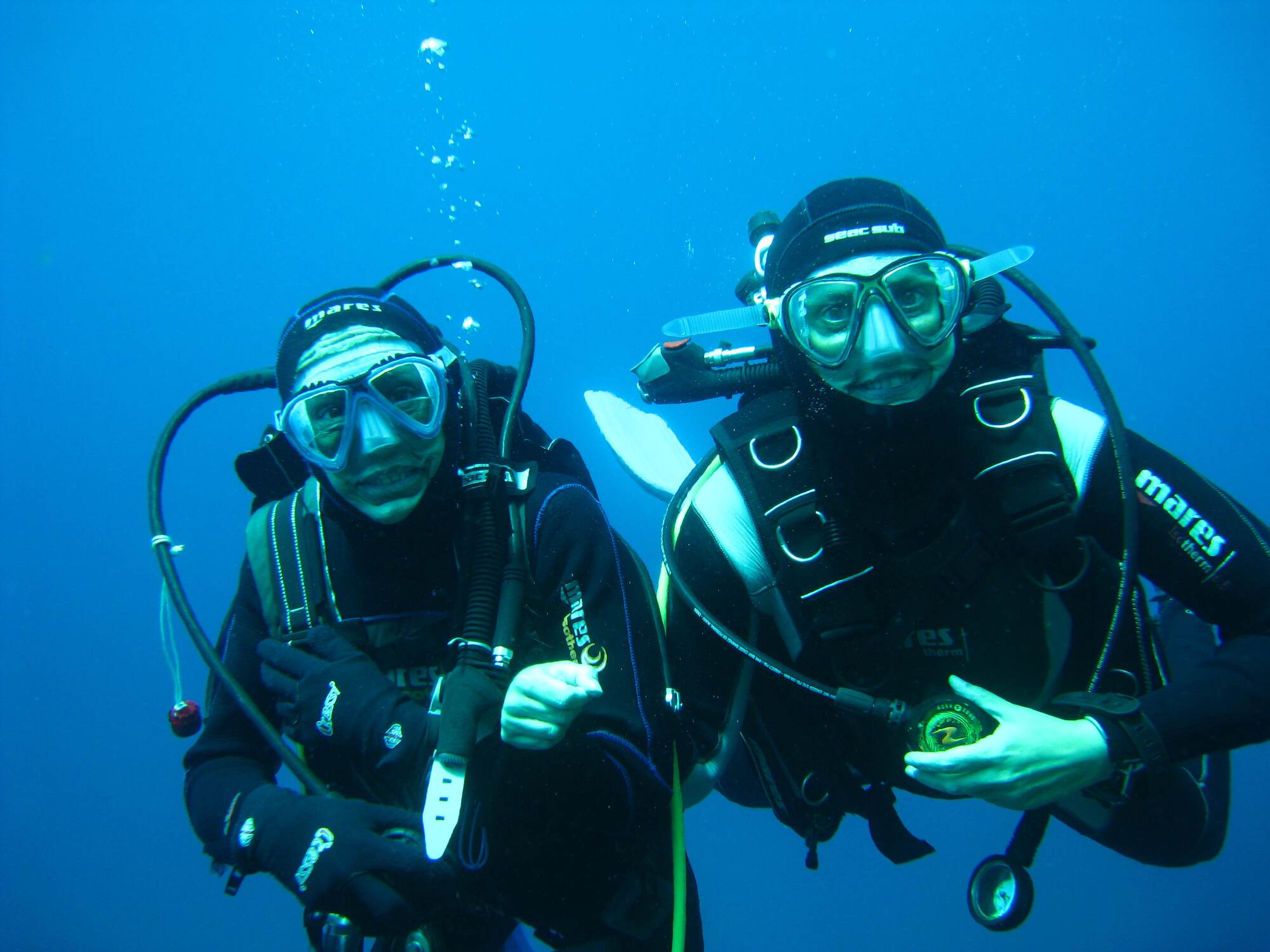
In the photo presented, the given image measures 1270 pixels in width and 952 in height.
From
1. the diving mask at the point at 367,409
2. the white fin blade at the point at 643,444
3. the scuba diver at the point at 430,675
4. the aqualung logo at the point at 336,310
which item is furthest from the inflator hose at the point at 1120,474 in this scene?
the aqualung logo at the point at 336,310

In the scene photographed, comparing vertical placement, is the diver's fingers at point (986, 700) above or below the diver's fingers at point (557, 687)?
below

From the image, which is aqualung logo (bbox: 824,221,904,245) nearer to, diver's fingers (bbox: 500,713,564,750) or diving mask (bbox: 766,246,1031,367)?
diving mask (bbox: 766,246,1031,367)

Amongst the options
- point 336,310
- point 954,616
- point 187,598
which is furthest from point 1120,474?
point 187,598

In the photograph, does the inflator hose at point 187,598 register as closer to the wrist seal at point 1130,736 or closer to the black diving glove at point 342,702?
the black diving glove at point 342,702

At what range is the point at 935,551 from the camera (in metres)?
2.27

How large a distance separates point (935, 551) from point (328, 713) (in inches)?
83.8

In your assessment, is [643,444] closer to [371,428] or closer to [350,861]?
[371,428]

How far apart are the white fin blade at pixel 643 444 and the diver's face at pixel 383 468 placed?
1810 millimetres

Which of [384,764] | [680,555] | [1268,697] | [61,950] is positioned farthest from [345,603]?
[61,950]

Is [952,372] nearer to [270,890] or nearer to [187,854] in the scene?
[270,890]

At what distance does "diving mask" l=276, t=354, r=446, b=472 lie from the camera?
7.35 ft

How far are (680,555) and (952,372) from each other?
47.5 inches

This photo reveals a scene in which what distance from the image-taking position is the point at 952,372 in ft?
7.59

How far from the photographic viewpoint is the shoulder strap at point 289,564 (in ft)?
8.19
